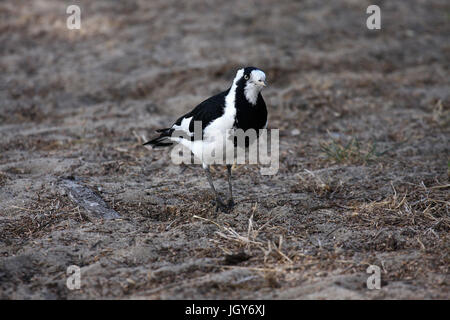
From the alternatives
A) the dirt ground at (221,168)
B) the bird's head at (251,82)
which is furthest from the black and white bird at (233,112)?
the dirt ground at (221,168)

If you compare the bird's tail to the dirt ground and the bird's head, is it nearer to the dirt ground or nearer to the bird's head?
the dirt ground

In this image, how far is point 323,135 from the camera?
5.64 metres

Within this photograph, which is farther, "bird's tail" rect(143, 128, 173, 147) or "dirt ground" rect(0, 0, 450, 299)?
"bird's tail" rect(143, 128, 173, 147)

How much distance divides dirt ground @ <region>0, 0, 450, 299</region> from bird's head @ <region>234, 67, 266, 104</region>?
0.82 metres

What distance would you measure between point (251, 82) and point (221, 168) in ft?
4.21

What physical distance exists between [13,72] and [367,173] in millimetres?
5016

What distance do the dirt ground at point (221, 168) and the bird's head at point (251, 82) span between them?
2.69ft

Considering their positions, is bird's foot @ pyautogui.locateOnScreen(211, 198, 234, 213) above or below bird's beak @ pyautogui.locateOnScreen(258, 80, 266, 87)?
below

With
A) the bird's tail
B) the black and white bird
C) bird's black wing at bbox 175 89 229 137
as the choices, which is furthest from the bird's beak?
the bird's tail

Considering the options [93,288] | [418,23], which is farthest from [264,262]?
[418,23]

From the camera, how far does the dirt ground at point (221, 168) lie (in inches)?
124

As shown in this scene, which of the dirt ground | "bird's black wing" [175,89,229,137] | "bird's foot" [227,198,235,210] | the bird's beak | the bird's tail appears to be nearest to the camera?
the dirt ground

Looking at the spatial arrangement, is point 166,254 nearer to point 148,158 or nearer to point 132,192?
point 132,192

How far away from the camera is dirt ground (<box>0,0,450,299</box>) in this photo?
124 inches
